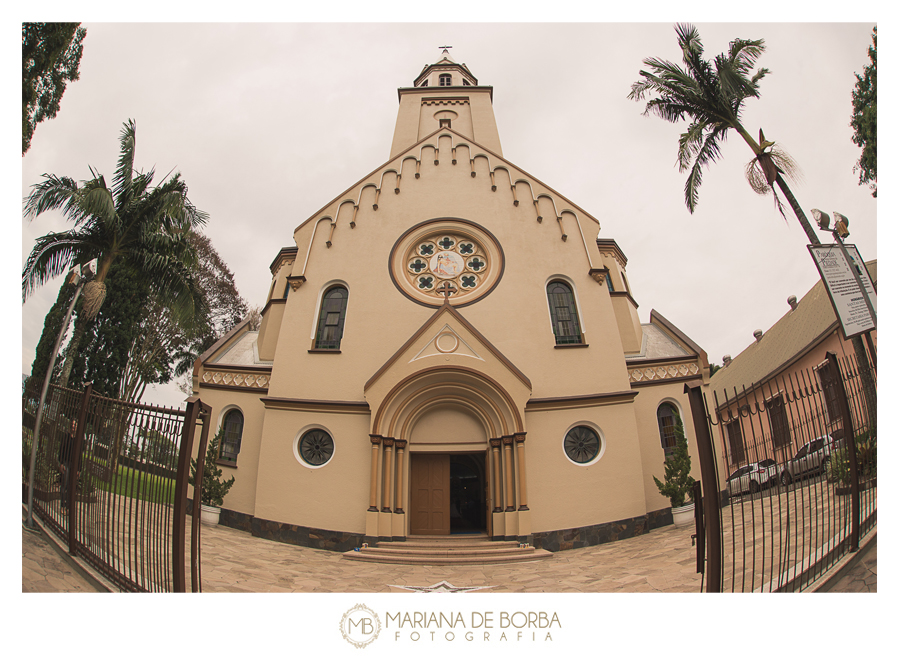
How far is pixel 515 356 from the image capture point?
475 inches

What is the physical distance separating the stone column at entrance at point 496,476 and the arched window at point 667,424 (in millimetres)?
4956

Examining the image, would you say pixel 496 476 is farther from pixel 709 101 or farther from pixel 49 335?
pixel 49 335

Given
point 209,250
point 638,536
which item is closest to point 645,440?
point 638,536

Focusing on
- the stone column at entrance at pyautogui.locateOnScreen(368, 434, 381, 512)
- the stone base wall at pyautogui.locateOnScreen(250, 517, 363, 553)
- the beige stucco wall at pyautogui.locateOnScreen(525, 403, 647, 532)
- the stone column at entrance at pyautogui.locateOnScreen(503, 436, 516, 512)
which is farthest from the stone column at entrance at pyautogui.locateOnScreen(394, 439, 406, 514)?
the beige stucco wall at pyautogui.locateOnScreen(525, 403, 647, 532)

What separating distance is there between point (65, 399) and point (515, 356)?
9368mm

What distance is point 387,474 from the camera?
1113 centimetres

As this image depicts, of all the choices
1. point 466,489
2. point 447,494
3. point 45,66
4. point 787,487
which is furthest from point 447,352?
point 45,66

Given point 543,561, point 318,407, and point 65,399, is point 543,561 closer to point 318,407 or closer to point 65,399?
point 318,407

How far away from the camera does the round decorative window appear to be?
1308cm

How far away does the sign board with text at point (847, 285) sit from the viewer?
6219 mm

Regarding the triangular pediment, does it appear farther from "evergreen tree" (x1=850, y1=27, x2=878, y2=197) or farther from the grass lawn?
"evergreen tree" (x1=850, y1=27, x2=878, y2=197)

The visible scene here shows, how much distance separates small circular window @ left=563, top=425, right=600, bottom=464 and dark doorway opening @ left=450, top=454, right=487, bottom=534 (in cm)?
242

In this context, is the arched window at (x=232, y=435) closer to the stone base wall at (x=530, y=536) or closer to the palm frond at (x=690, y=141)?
the stone base wall at (x=530, y=536)
